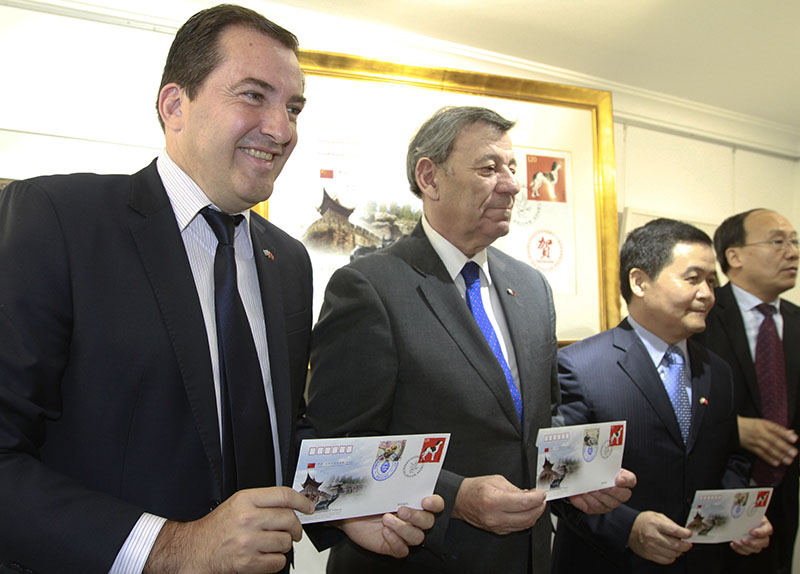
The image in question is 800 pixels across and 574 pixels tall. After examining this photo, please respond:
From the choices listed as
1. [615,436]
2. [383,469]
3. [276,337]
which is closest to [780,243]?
[615,436]

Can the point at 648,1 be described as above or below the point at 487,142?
above

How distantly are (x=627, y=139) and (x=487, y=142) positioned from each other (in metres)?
2.55

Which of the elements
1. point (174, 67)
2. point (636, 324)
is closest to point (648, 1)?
point (636, 324)

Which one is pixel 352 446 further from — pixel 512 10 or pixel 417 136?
pixel 512 10

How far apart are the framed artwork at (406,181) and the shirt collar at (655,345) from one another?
85 centimetres

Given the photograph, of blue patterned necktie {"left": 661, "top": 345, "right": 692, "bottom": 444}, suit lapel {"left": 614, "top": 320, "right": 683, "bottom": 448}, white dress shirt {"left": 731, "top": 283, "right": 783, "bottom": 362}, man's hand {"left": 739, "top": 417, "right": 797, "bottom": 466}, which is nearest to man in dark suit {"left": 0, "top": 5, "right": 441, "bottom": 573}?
suit lapel {"left": 614, "top": 320, "right": 683, "bottom": 448}

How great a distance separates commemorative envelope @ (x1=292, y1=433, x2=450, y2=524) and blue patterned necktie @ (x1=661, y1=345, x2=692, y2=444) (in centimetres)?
139

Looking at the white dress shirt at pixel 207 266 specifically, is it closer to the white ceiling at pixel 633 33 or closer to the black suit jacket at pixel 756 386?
the white ceiling at pixel 633 33

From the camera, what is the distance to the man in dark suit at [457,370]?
1.67 meters

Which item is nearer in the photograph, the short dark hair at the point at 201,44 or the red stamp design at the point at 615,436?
the short dark hair at the point at 201,44

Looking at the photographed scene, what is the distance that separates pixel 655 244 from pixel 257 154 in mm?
1912

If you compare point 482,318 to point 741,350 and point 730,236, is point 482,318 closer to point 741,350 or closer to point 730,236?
point 741,350

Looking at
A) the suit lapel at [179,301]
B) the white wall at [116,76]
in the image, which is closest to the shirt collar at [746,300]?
the white wall at [116,76]

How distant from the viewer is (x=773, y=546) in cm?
288
